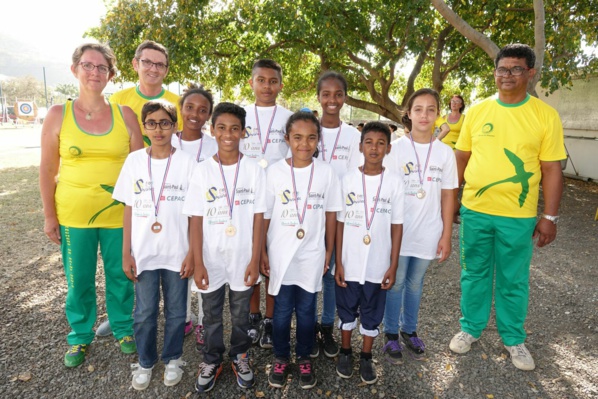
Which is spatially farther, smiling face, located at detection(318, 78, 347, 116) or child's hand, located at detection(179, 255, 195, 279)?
smiling face, located at detection(318, 78, 347, 116)

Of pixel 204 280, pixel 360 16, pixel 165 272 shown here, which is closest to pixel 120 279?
pixel 165 272

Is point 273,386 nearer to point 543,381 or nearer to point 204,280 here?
point 204,280

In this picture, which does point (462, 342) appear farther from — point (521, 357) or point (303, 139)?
point (303, 139)

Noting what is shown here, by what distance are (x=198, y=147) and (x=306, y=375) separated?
1.98 meters

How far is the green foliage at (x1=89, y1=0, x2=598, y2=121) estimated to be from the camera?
823 centimetres

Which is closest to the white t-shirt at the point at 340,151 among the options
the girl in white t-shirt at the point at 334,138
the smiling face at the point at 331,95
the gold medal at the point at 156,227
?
the girl in white t-shirt at the point at 334,138

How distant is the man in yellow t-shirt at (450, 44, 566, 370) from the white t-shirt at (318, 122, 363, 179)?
3.44 ft

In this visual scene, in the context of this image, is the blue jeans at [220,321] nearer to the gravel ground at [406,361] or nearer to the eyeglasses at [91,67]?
the gravel ground at [406,361]

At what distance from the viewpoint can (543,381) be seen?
115 inches

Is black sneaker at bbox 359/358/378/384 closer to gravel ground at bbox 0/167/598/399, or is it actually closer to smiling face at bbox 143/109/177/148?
gravel ground at bbox 0/167/598/399

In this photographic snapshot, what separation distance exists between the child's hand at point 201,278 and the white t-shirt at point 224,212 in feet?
0.14

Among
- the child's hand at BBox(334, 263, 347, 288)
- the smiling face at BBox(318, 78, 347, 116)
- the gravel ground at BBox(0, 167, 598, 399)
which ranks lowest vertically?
the gravel ground at BBox(0, 167, 598, 399)

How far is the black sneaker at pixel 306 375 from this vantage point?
109 inches

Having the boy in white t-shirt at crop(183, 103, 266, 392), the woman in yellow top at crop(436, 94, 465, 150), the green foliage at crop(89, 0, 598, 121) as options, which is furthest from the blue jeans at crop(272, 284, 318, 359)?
the green foliage at crop(89, 0, 598, 121)
